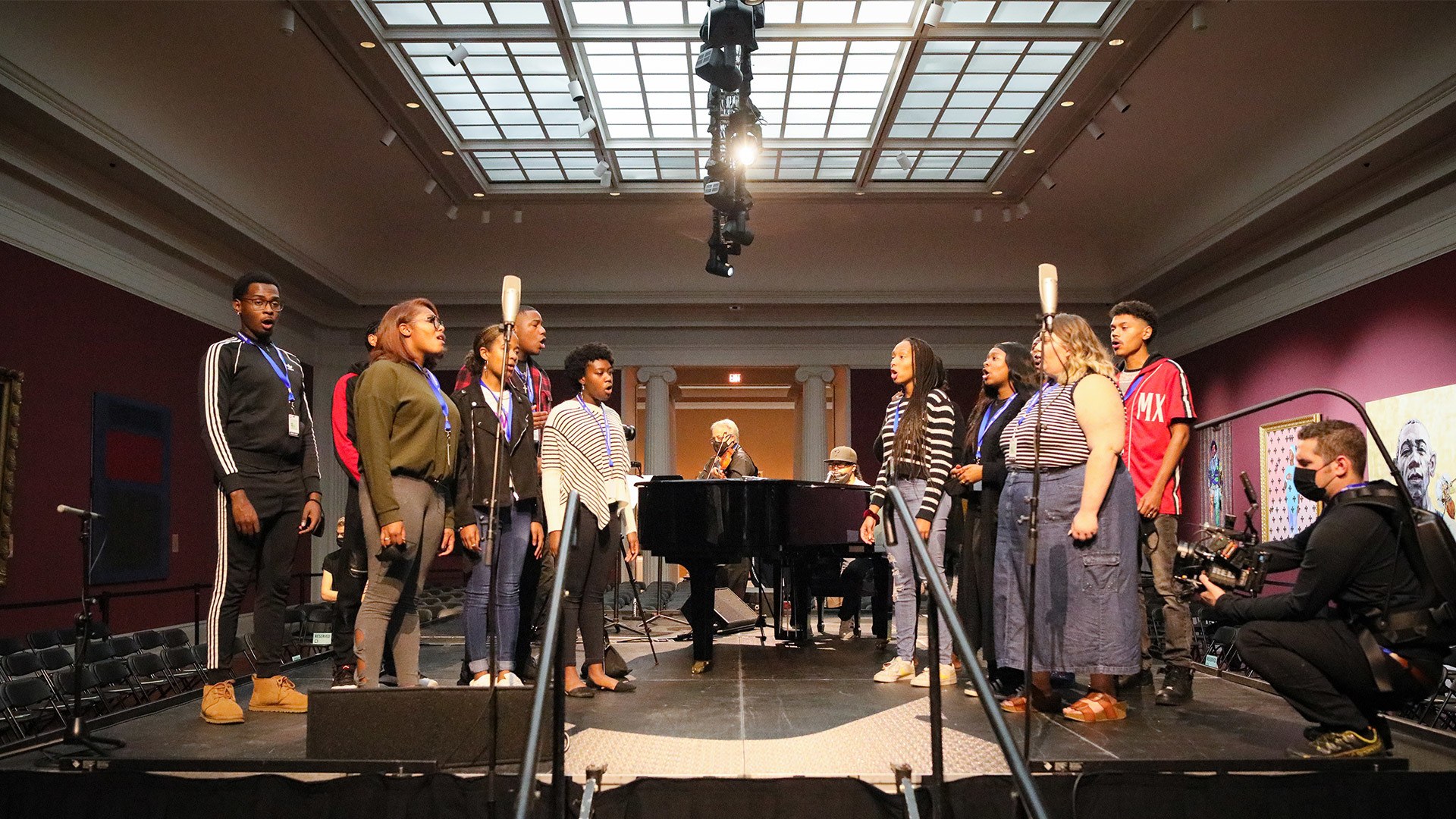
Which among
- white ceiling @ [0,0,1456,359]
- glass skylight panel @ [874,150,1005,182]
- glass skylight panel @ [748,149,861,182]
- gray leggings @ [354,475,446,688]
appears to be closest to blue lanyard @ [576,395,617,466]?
gray leggings @ [354,475,446,688]

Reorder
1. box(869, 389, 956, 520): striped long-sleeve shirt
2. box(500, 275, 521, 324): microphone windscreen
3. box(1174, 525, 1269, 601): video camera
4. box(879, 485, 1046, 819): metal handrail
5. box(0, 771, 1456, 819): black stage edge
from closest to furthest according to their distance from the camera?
box(879, 485, 1046, 819): metal handrail → box(500, 275, 521, 324): microphone windscreen → box(0, 771, 1456, 819): black stage edge → box(1174, 525, 1269, 601): video camera → box(869, 389, 956, 520): striped long-sleeve shirt

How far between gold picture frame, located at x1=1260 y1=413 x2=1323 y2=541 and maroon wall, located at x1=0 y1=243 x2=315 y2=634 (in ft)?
33.2

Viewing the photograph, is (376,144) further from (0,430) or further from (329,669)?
(329,669)

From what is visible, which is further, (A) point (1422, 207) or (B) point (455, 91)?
(B) point (455, 91)

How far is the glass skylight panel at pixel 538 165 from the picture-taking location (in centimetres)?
1023

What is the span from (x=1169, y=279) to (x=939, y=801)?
10457mm

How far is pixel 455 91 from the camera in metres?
8.90

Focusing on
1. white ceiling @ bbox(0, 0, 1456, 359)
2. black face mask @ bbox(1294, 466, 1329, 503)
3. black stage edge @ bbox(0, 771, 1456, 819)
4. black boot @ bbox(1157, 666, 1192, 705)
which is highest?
white ceiling @ bbox(0, 0, 1456, 359)

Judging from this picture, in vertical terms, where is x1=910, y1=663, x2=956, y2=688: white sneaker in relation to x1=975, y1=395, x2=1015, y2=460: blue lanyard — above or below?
below

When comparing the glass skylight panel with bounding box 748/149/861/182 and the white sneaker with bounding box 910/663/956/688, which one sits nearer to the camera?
the white sneaker with bounding box 910/663/956/688

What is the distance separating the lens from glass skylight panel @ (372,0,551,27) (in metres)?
7.39

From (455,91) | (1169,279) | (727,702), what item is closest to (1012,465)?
(727,702)

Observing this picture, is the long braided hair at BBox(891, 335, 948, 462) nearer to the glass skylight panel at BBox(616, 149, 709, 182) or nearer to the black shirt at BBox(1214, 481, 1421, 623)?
the black shirt at BBox(1214, 481, 1421, 623)

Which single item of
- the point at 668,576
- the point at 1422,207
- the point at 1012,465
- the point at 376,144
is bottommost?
the point at 668,576
